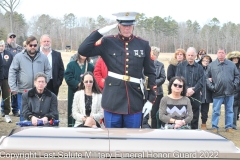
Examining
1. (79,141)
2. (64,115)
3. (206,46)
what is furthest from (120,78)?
(206,46)

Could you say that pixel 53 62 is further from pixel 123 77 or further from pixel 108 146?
pixel 108 146

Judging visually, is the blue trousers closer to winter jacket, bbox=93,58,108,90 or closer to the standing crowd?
the standing crowd

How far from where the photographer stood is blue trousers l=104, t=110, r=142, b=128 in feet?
11.9

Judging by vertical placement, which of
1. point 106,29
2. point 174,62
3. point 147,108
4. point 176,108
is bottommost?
point 176,108

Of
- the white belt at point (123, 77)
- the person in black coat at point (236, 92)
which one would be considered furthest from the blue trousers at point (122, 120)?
the person in black coat at point (236, 92)

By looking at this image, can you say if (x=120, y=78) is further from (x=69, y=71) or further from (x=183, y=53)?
(x=183, y=53)

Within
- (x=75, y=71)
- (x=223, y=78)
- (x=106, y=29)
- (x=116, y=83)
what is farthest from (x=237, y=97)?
(x=106, y=29)

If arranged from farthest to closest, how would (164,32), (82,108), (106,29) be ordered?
(164,32) → (82,108) → (106,29)

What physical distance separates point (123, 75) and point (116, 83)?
0.33 ft

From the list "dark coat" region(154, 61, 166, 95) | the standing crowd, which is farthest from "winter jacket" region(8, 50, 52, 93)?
"dark coat" region(154, 61, 166, 95)

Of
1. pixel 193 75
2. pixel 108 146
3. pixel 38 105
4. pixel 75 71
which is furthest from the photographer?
pixel 193 75

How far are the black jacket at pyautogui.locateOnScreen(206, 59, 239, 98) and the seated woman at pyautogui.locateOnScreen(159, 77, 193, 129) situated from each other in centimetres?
216

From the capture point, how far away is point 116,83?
Answer: 361cm

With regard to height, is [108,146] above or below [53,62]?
below
